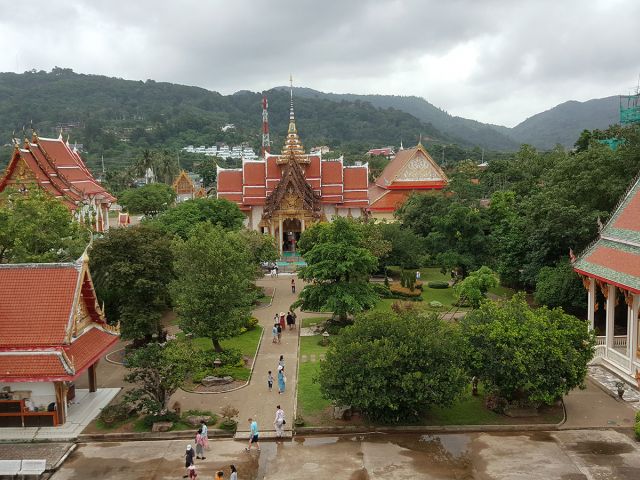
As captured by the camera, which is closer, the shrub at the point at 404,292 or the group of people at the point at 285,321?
the group of people at the point at 285,321

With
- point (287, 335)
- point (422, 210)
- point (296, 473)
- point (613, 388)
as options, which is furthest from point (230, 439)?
point (422, 210)

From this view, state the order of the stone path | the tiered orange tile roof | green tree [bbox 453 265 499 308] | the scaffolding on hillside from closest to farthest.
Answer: the tiered orange tile roof < the stone path < green tree [bbox 453 265 499 308] < the scaffolding on hillside

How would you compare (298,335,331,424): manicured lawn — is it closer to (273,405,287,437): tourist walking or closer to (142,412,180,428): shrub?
(273,405,287,437): tourist walking

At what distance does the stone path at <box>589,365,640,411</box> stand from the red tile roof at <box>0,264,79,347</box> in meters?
17.6

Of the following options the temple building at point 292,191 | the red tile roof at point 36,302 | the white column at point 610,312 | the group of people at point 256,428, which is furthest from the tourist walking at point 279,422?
the temple building at point 292,191

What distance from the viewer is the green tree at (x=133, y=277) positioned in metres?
23.8

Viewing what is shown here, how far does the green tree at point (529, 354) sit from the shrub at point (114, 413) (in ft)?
34.6

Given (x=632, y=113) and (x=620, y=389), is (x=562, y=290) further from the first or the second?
(x=632, y=113)

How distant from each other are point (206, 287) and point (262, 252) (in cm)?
1161

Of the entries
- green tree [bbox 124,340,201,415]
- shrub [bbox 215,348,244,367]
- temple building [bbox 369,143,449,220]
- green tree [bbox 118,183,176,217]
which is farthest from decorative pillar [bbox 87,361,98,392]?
green tree [bbox 118,183,176,217]

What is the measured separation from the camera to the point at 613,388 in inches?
797

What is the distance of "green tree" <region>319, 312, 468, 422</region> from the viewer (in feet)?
54.4

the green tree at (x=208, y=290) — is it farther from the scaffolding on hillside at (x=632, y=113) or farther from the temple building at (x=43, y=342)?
the scaffolding on hillside at (x=632, y=113)

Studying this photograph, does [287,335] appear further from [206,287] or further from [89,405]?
[89,405]
